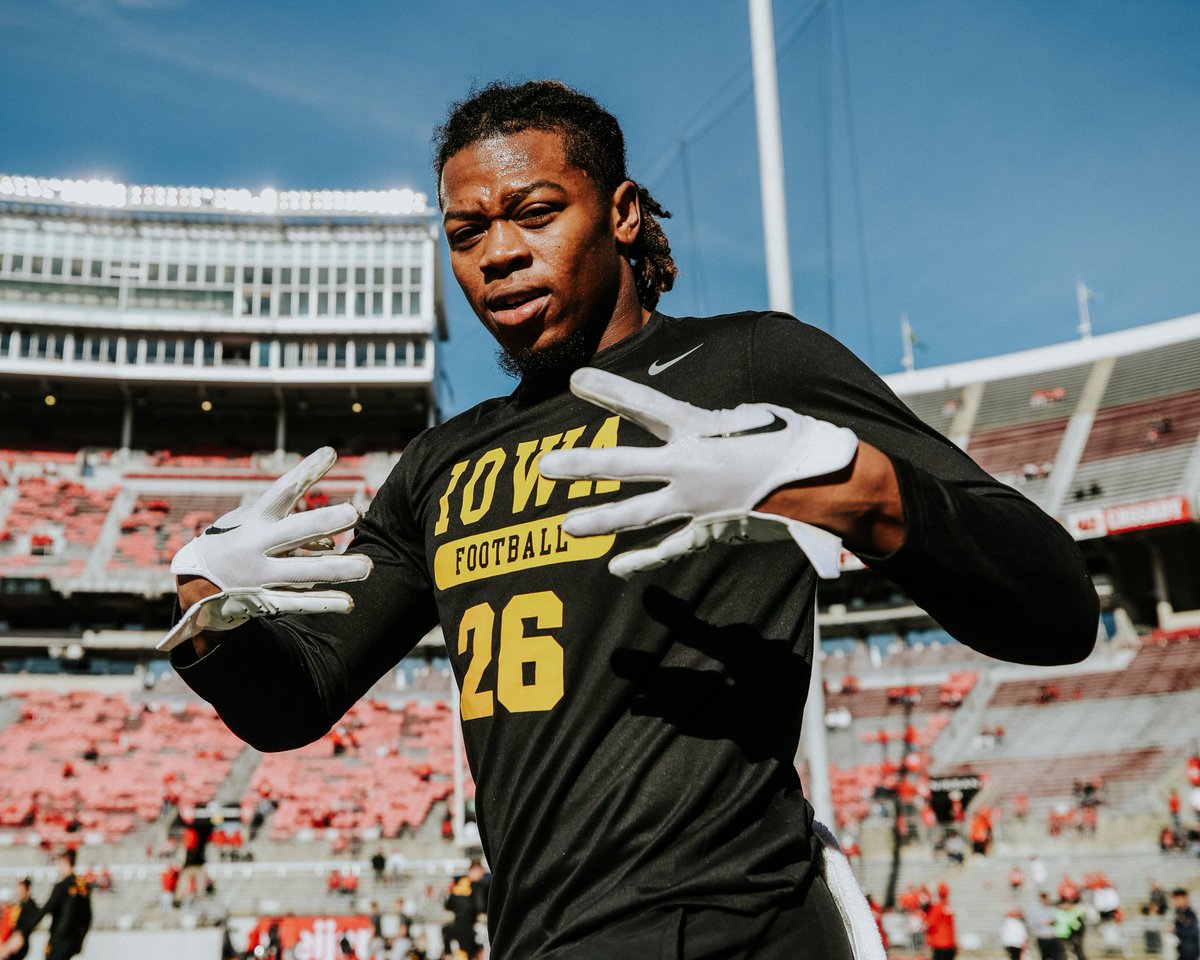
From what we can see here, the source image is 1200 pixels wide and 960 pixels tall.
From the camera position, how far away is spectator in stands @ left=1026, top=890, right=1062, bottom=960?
1396 cm

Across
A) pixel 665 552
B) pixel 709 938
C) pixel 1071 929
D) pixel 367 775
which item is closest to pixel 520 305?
pixel 665 552

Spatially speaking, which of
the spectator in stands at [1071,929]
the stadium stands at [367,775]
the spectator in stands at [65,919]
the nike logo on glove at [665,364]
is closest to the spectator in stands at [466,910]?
the spectator in stands at [65,919]

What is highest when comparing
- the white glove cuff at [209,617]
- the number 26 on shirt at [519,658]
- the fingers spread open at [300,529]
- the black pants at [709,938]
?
the fingers spread open at [300,529]

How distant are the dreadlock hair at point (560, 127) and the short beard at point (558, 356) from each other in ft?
0.69

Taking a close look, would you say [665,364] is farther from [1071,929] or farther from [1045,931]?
[1071,929]

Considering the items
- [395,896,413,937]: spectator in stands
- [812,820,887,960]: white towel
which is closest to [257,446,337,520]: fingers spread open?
[812,820,887,960]: white towel

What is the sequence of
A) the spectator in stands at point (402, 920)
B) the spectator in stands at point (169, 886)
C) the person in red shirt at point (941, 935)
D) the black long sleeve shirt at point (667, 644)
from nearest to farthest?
the black long sleeve shirt at point (667, 644), the person in red shirt at point (941, 935), the spectator in stands at point (402, 920), the spectator in stands at point (169, 886)

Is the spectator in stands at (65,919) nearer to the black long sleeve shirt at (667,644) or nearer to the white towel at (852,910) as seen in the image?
the black long sleeve shirt at (667,644)

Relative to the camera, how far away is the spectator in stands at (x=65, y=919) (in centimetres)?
859

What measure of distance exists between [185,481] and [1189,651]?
2981 centimetres

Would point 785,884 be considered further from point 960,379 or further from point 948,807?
point 960,379

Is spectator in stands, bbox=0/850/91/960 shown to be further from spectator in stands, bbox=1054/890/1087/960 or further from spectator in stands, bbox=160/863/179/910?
spectator in stands, bbox=160/863/179/910

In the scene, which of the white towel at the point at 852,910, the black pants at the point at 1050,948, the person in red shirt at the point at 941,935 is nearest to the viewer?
the white towel at the point at 852,910

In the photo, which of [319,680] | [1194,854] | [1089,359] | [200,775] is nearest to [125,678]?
[200,775]
